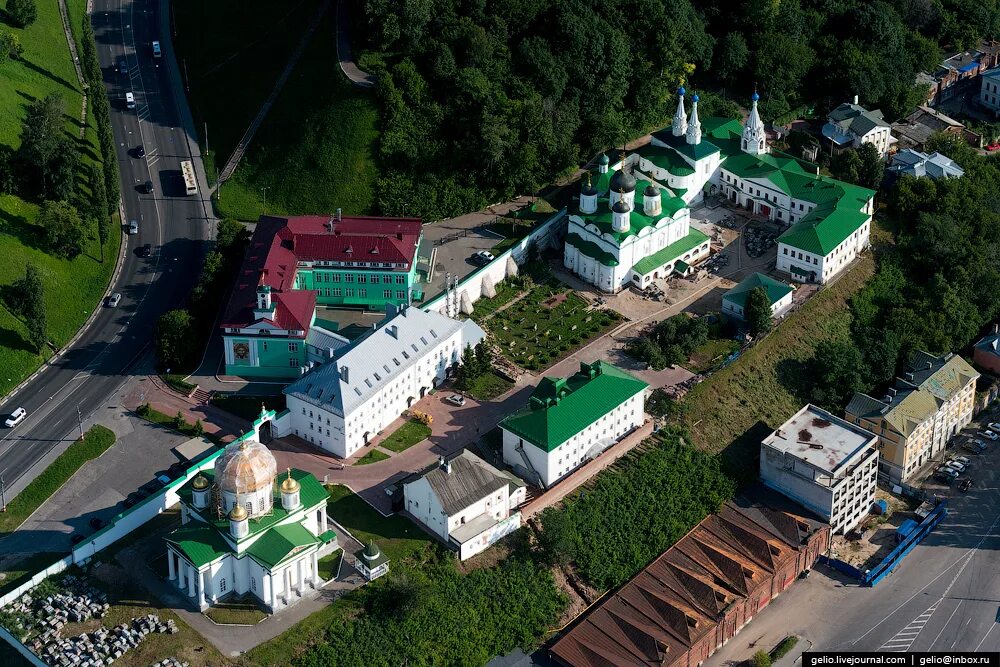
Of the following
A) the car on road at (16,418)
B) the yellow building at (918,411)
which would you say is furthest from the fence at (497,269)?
the car on road at (16,418)

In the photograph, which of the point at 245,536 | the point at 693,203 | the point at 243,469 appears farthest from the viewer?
the point at 693,203

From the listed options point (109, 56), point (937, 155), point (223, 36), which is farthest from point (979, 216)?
point (109, 56)

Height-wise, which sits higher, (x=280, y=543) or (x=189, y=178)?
(x=189, y=178)

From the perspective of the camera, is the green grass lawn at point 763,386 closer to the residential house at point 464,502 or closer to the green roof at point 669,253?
the green roof at point 669,253

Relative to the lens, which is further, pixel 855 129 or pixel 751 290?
pixel 855 129

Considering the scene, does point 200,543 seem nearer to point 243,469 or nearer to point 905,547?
point 243,469

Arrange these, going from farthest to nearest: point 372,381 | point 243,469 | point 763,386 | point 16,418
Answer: point 763,386, point 16,418, point 372,381, point 243,469

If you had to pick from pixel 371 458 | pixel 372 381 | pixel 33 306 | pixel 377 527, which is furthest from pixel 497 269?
pixel 33 306
